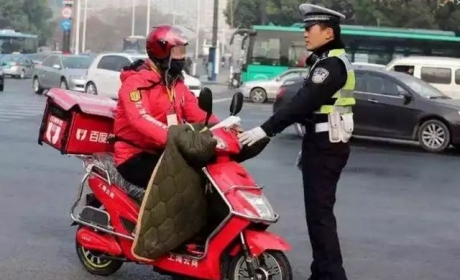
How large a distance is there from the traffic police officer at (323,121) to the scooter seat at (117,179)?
3.25ft

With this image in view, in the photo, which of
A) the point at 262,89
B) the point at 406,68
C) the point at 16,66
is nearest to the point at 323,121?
the point at 406,68

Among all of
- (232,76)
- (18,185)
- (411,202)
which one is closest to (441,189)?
(411,202)

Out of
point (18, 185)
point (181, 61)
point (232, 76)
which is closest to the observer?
point (181, 61)

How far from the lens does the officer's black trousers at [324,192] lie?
597 centimetres

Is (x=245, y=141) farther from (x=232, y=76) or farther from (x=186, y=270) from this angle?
(x=232, y=76)

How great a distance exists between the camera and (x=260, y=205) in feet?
18.8

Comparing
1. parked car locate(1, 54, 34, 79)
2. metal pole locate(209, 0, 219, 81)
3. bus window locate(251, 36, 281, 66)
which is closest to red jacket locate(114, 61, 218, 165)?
bus window locate(251, 36, 281, 66)

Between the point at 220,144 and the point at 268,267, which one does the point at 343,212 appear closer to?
the point at 268,267

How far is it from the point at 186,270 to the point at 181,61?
1.34m

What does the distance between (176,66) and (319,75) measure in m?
0.94

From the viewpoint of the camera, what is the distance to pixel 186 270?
19.6 ft

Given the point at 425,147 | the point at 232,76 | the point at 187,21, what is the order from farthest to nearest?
the point at 187,21, the point at 232,76, the point at 425,147

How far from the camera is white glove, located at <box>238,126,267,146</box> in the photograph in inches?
227

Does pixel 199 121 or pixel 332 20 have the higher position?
pixel 332 20
